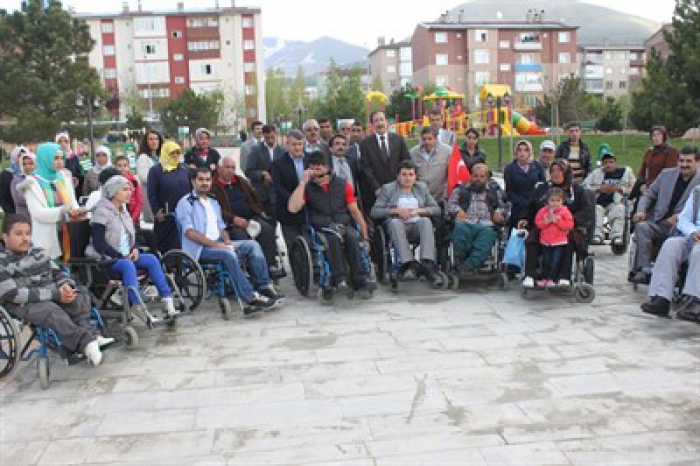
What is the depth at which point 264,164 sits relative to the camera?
838cm

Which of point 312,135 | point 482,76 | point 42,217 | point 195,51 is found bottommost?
point 42,217

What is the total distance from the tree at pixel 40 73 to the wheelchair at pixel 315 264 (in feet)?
55.1

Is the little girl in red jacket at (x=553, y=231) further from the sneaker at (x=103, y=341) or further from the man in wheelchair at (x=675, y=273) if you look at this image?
the sneaker at (x=103, y=341)

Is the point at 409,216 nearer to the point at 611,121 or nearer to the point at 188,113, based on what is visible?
the point at 611,121

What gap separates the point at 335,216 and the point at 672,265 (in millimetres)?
3027

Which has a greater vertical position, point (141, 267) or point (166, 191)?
point (166, 191)

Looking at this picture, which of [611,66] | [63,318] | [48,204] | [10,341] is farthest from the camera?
[611,66]

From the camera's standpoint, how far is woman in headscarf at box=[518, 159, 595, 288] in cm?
631

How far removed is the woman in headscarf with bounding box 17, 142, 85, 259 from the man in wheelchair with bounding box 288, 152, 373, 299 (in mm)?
2084

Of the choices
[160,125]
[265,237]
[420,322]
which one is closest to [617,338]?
[420,322]

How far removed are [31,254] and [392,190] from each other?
11.6 ft

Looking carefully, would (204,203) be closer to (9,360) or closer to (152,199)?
(152,199)

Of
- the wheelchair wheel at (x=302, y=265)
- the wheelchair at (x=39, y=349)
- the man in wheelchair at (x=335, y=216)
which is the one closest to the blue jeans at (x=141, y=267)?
the wheelchair at (x=39, y=349)

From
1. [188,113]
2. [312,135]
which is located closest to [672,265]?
[312,135]
